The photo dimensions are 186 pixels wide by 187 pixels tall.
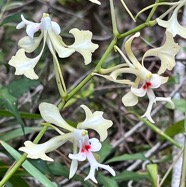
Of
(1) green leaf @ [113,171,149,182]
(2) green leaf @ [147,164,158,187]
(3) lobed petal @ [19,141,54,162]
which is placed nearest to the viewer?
(3) lobed petal @ [19,141,54,162]

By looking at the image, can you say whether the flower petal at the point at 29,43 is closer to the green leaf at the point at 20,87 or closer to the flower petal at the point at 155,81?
the flower petal at the point at 155,81

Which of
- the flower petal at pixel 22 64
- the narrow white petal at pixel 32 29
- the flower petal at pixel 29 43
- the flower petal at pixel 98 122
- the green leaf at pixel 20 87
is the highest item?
the green leaf at pixel 20 87

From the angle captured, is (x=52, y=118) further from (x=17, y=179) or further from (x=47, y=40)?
(x=17, y=179)

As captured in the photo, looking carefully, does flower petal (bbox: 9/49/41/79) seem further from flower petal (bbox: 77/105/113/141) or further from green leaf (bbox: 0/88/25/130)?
green leaf (bbox: 0/88/25/130)

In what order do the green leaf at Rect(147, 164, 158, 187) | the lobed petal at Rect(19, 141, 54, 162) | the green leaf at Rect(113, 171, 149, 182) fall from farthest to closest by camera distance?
the green leaf at Rect(113, 171, 149, 182) → the green leaf at Rect(147, 164, 158, 187) → the lobed petal at Rect(19, 141, 54, 162)

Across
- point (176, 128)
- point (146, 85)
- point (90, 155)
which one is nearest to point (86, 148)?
point (90, 155)

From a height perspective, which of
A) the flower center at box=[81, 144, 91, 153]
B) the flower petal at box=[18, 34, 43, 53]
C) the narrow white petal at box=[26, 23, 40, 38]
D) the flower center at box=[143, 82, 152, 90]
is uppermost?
the narrow white petal at box=[26, 23, 40, 38]

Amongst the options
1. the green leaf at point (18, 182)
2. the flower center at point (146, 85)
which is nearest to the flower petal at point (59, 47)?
the flower center at point (146, 85)

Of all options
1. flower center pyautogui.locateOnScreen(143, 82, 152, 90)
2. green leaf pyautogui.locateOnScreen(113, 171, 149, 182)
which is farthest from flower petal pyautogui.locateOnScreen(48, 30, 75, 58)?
green leaf pyautogui.locateOnScreen(113, 171, 149, 182)
